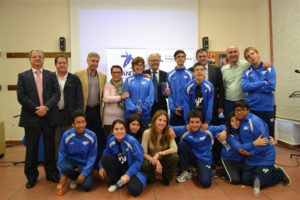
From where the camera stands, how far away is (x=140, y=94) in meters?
3.22

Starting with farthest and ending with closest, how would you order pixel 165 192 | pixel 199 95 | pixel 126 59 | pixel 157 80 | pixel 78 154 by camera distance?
1. pixel 126 59
2. pixel 157 80
3. pixel 199 95
4. pixel 78 154
5. pixel 165 192

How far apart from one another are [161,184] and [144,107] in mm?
1030

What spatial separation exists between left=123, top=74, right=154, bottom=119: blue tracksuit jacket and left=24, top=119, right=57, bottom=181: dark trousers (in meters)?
1.06

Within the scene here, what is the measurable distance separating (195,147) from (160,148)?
0.48m

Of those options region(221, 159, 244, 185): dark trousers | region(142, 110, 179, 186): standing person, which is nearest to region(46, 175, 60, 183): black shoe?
region(142, 110, 179, 186): standing person

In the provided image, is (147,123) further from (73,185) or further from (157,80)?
(73,185)

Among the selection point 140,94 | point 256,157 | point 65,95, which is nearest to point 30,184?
point 65,95

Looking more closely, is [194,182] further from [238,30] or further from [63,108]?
[238,30]

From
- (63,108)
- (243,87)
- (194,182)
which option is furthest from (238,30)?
(63,108)

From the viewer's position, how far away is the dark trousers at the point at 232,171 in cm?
279

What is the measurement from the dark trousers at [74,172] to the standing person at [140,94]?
0.93 metres

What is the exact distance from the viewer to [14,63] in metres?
5.40

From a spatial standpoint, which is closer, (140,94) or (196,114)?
(196,114)

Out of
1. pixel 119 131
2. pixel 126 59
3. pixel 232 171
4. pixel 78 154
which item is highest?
pixel 126 59
